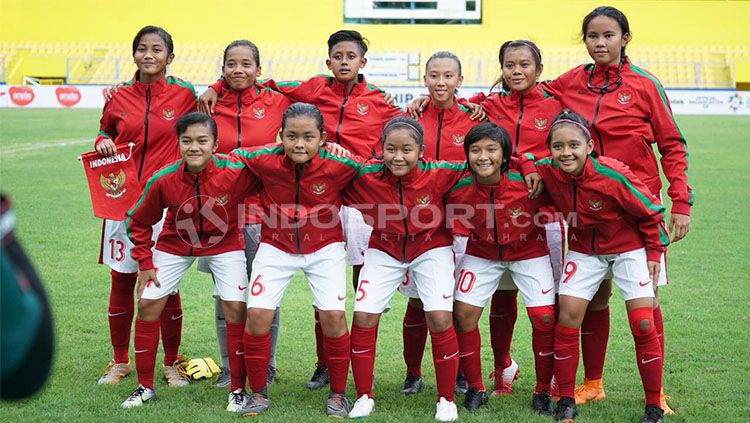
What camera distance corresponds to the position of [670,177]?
165 inches

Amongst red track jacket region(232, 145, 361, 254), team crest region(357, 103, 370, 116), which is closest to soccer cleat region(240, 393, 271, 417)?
red track jacket region(232, 145, 361, 254)

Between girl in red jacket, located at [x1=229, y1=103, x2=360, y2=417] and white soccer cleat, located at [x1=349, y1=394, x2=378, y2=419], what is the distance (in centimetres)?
5

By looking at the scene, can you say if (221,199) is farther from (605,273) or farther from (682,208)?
(682,208)

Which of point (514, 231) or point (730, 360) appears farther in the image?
point (730, 360)

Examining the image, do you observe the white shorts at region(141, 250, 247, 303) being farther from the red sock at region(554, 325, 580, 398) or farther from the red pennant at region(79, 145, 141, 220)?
the red sock at region(554, 325, 580, 398)

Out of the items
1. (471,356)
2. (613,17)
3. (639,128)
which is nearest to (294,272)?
(471,356)

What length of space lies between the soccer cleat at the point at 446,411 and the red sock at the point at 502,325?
556 millimetres

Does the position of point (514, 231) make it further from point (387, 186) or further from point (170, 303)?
point (170, 303)

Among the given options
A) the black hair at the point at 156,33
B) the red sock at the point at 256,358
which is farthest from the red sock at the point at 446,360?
the black hair at the point at 156,33

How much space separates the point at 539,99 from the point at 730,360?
1952 millimetres

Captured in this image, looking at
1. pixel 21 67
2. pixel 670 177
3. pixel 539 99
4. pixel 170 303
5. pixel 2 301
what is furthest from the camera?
pixel 21 67

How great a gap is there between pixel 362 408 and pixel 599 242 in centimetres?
141

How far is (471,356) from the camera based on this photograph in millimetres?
4297

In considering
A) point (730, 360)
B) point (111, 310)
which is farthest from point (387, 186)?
point (730, 360)
